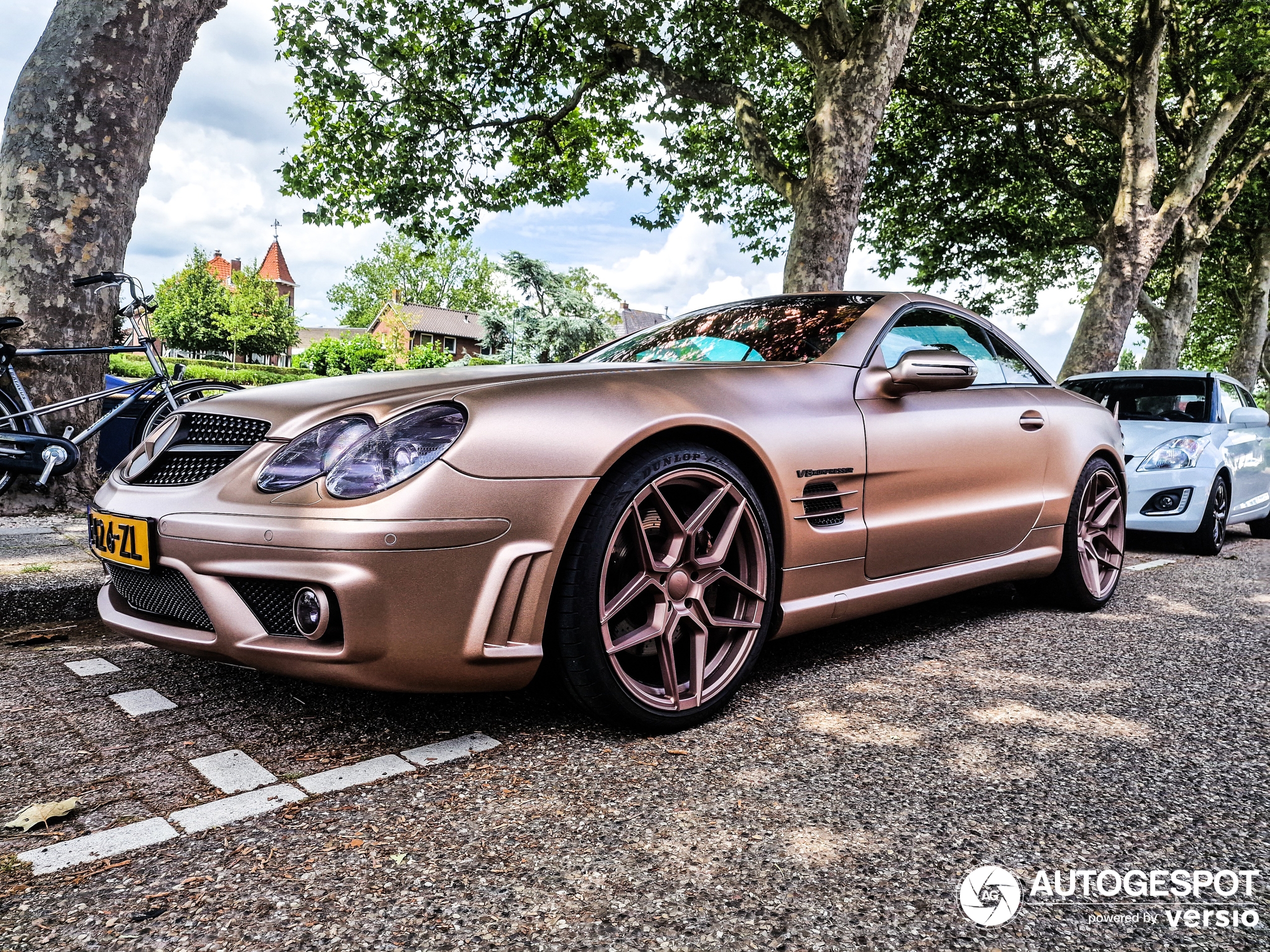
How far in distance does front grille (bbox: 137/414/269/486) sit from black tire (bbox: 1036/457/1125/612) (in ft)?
11.3

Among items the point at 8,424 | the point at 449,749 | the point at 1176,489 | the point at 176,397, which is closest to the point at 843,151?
→ the point at 1176,489

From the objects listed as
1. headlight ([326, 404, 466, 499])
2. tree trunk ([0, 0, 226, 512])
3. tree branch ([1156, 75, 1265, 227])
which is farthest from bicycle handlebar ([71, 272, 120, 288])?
tree branch ([1156, 75, 1265, 227])

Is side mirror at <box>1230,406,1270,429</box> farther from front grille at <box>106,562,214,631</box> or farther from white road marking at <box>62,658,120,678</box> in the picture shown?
white road marking at <box>62,658,120,678</box>

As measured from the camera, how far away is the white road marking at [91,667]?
2.79 m

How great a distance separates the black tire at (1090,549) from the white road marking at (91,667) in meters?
3.87

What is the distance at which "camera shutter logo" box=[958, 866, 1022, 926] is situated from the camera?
1557mm

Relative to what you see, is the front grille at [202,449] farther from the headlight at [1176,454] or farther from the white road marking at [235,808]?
the headlight at [1176,454]

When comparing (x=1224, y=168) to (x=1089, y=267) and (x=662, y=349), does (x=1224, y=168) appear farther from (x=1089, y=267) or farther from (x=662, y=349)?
(x=662, y=349)

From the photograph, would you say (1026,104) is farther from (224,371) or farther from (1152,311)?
(224,371)

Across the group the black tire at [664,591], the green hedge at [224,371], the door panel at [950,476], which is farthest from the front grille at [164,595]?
the green hedge at [224,371]

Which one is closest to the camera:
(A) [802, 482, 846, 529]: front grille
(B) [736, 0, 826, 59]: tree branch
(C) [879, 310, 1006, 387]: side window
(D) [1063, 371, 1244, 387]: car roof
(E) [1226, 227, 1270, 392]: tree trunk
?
(A) [802, 482, 846, 529]: front grille

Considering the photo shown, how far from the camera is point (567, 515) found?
7.11 feet

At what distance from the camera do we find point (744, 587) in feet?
8.40

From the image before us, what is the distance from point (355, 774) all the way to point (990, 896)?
4.58ft
